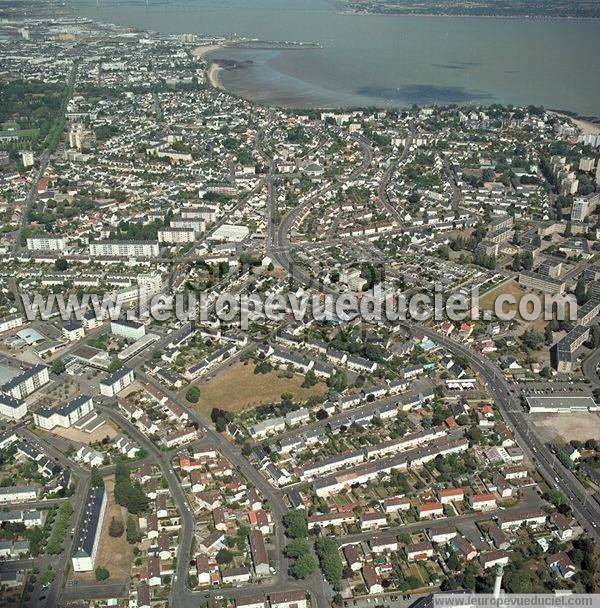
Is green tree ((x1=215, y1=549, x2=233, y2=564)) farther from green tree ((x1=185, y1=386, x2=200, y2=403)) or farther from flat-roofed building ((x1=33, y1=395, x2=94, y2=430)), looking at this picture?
flat-roofed building ((x1=33, y1=395, x2=94, y2=430))

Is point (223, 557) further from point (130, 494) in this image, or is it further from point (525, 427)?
point (525, 427)

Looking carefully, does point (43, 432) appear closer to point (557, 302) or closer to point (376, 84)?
point (557, 302)

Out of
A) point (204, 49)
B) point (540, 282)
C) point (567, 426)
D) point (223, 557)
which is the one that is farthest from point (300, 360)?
point (204, 49)

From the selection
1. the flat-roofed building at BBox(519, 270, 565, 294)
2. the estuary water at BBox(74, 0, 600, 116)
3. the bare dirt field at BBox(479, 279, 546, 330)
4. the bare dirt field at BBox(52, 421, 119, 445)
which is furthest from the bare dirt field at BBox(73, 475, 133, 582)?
the estuary water at BBox(74, 0, 600, 116)

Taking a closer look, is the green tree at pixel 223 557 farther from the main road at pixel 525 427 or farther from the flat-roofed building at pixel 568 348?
the flat-roofed building at pixel 568 348

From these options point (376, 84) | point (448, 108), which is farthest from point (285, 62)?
point (448, 108)

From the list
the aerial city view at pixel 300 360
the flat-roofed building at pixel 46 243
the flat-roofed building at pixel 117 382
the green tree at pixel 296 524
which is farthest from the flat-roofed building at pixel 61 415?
the flat-roofed building at pixel 46 243
